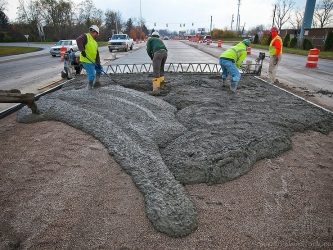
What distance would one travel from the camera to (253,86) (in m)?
9.01

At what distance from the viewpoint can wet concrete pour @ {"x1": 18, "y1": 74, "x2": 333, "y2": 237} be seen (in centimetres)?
343

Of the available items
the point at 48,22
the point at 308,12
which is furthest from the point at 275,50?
the point at 48,22

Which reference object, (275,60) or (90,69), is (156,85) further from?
(275,60)

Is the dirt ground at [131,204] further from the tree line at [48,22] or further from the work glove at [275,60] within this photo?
the tree line at [48,22]

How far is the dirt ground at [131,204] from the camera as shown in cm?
275

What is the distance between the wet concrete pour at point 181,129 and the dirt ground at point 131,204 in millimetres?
162

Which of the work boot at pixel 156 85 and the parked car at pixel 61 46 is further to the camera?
the parked car at pixel 61 46

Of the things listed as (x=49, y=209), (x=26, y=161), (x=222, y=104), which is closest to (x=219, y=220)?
(x=49, y=209)

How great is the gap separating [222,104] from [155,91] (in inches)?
84.7

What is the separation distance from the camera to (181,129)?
503 centimetres

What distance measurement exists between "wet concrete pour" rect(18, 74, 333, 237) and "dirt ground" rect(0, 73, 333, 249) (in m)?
0.16

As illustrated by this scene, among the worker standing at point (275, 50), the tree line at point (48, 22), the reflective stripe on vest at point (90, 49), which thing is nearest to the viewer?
the reflective stripe on vest at point (90, 49)

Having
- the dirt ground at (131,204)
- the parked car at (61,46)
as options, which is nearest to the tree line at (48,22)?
the parked car at (61,46)

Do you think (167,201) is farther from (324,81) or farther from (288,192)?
(324,81)
